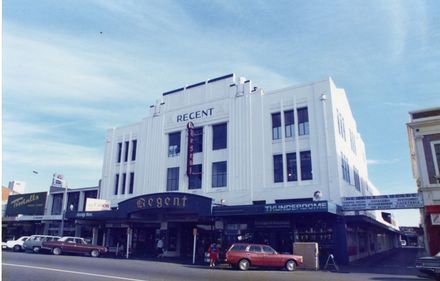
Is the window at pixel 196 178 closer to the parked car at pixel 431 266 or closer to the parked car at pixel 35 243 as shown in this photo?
the parked car at pixel 35 243

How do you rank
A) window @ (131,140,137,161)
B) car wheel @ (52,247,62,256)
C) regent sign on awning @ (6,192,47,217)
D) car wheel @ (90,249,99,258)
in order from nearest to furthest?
1. car wheel @ (52,247,62,256)
2. car wheel @ (90,249,99,258)
3. window @ (131,140,137,161)
4. regent sign on awning @ (6,192,47,217)

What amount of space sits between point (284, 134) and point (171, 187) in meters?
12.7

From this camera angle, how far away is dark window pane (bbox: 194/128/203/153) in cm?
3428

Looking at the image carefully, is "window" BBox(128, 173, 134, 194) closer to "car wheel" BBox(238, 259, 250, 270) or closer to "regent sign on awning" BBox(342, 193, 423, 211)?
"car wheel" BBox(238, 259, 250, 270)

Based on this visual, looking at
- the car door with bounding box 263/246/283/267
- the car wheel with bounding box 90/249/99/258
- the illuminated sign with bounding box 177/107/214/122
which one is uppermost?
the illuminated sign with bounding box 177/107/214/122

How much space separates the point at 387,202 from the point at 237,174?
481 inches

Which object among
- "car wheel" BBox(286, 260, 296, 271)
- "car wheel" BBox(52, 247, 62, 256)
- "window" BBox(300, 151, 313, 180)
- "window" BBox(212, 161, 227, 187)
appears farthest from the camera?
"window" BBox(212, 161, 227, 187)

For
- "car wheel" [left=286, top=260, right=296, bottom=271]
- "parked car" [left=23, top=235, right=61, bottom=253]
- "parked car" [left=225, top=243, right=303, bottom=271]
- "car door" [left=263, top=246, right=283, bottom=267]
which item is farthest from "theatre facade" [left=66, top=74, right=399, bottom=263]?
"car door" [left=263, top=246, right=283, bottom=267]

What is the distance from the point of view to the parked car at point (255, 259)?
2016 cm

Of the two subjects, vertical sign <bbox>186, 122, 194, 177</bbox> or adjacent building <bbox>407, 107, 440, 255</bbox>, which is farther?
vertical sign <bbox>186, 122, 194, 177</bbox>

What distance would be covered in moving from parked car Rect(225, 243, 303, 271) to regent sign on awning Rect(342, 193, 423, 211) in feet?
23.1

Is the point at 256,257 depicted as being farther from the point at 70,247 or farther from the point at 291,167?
the point at 70,247

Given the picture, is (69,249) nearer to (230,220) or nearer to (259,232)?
(230,220)

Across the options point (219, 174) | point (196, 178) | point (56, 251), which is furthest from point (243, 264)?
point (56, 251)
